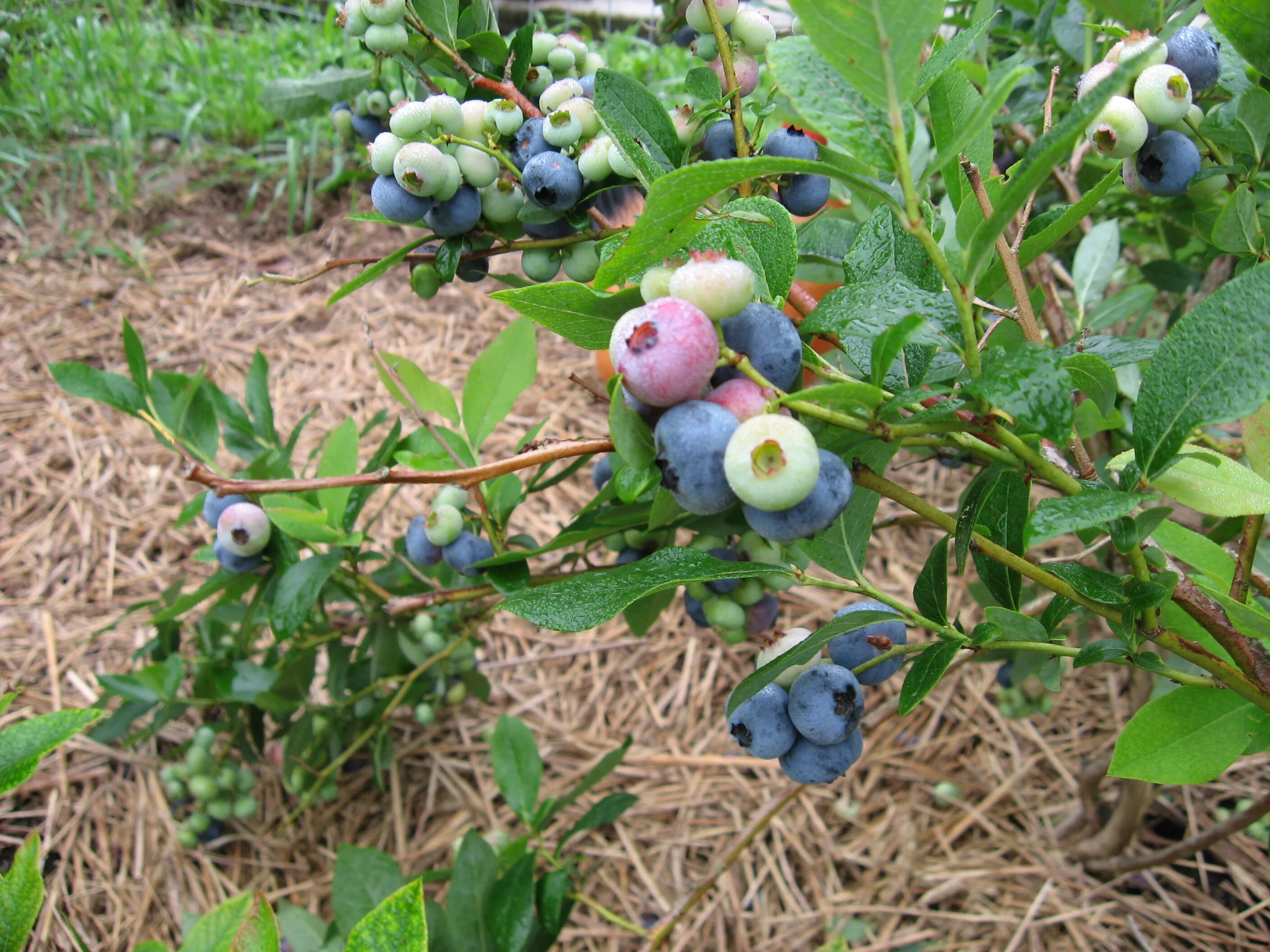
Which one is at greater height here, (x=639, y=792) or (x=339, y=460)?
(x=339, y=460)

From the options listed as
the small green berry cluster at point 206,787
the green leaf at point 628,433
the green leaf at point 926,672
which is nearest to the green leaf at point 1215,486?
the green leaf at point 926,672

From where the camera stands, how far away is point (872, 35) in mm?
442

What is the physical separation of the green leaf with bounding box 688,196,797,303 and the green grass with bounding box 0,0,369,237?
106 inches

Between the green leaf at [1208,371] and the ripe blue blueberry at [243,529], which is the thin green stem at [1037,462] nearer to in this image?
the green leaf at [1208,371]

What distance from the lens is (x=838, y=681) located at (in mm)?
739

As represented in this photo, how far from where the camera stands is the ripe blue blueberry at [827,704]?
732mm

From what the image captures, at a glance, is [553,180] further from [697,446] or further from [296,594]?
[296,594]

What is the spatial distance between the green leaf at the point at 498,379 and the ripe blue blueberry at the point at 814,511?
0.67 metres

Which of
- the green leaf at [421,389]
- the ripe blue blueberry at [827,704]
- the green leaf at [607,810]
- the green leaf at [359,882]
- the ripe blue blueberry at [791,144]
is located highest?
the ripe blue blueberry at [791,144]

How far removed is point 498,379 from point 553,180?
41cm

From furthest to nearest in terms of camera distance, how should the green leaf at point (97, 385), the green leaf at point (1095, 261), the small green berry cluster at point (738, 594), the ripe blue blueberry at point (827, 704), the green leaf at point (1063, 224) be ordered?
the green leaf at point (1095, 261)
the green leaf at point (97, 385)
the small green berry cluster at point (738, 594)
the ripe blue blueberry at point (827, 704)
the green leaf at point (1063, 224)

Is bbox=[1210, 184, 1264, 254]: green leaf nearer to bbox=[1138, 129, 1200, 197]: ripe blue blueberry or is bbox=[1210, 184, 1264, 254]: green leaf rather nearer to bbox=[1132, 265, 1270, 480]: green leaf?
bbox=[1138, 129, 1200, 197]: ripe blue blueberry

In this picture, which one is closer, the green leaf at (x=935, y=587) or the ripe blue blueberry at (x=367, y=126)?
the green leaf at (x=935, y=587)

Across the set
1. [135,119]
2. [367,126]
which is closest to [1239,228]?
[367,126]
